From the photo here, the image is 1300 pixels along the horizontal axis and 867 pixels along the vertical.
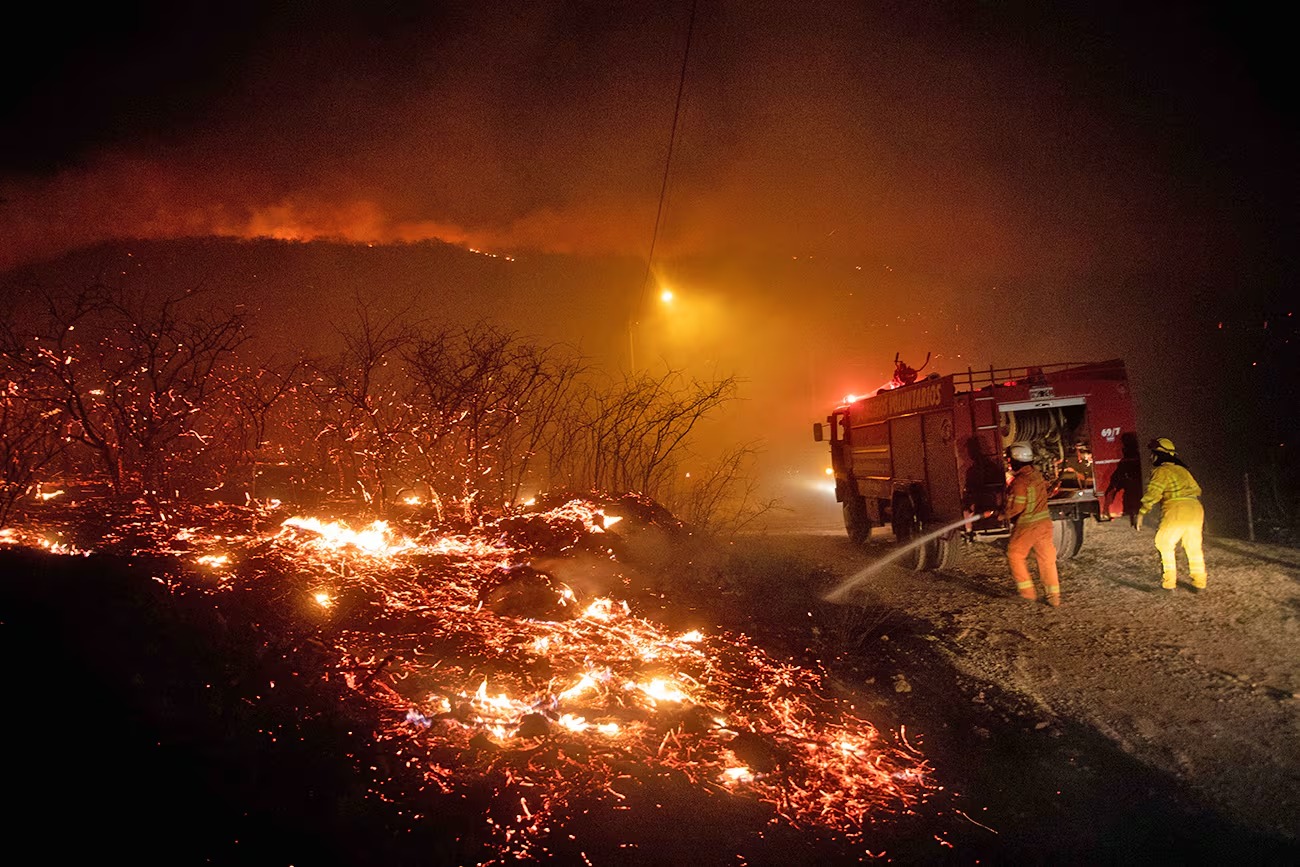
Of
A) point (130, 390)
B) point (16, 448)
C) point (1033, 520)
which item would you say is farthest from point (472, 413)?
point (1033, 520)

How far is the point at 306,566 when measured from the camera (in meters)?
6.54

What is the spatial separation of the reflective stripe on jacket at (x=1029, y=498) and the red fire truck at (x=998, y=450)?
0.37m

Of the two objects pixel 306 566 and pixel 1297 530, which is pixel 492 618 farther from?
pixel 1297 530

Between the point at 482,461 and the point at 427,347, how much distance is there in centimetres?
207

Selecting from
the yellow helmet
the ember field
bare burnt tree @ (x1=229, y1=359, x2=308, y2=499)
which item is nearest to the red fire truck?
the yellow helmet

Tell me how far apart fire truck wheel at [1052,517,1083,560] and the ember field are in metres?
2.27

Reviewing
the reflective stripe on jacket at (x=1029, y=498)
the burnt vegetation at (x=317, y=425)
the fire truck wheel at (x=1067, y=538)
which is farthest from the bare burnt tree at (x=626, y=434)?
the reflective stripe on jacket at (x=1029, y=498)

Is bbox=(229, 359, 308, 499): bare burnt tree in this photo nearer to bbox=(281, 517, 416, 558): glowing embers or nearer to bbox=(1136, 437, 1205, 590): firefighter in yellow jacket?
bbox=(281, 517, 416, 558): glowing embers

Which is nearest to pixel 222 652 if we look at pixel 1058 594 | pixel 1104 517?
pixel 1058 594

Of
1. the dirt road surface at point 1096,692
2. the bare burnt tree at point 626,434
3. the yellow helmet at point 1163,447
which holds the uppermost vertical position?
the bare burnt tree at point 626,434

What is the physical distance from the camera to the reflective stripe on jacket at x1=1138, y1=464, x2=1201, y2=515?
22.4 ft

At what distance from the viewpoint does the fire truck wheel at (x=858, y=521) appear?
12.4 m

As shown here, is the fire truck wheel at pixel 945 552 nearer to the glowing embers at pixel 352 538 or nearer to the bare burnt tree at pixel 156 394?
the glowing embers at pixel 352 538

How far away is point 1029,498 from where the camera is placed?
22.8 feet
